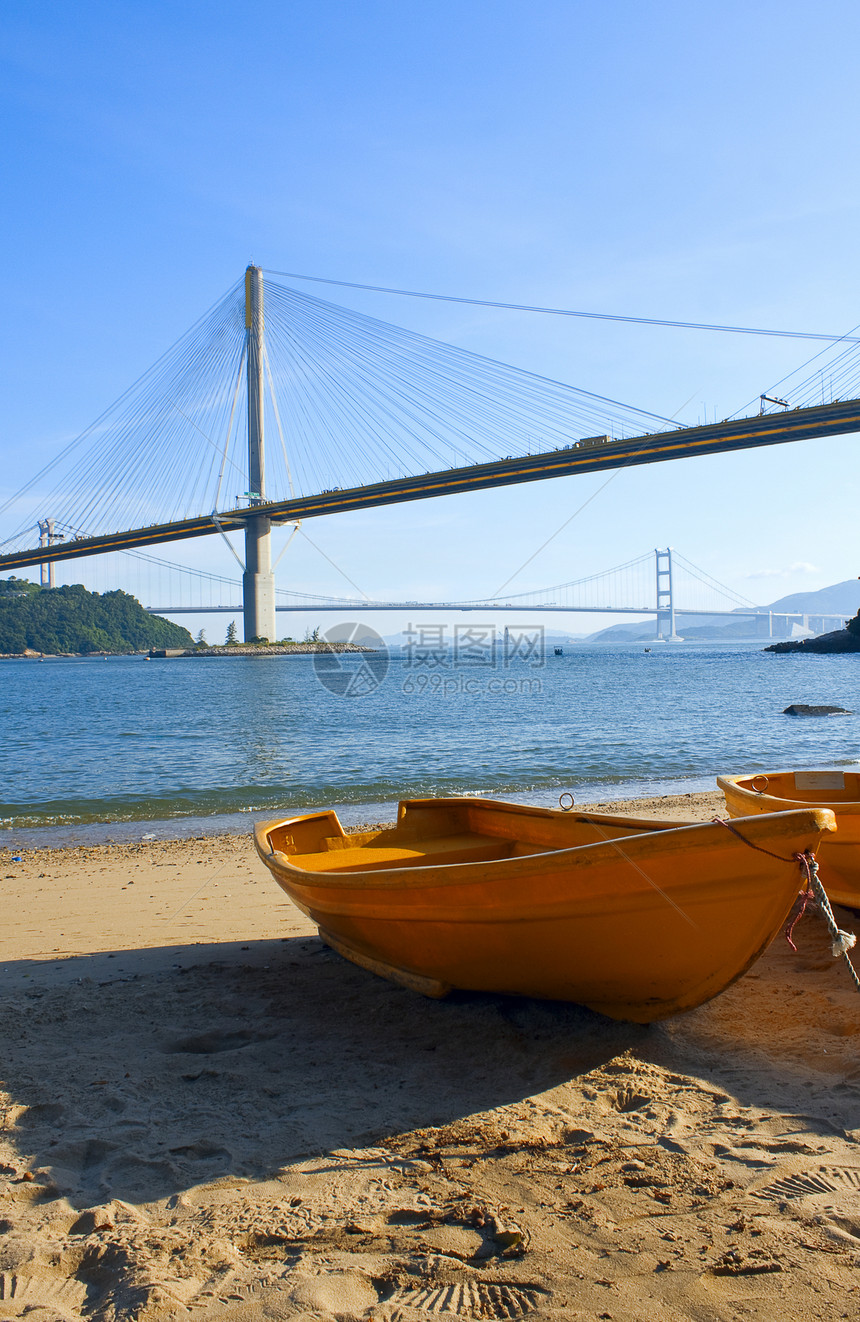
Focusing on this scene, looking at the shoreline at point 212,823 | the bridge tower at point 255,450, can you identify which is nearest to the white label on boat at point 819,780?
the shoreline at point 212,823

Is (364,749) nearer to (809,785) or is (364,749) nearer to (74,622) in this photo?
(809,785)

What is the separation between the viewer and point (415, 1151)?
231 cm

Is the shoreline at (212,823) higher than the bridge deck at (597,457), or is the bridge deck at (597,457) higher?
the bridge deck at (597,457)

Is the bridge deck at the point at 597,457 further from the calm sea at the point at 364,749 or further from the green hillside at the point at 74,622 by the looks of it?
the green hillside at the point at 74,622

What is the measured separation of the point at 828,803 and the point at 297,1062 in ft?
8.82

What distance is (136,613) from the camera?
98.1 metres

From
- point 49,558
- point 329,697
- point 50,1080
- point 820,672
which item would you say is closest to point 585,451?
point 329,697

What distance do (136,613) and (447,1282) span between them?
103114 mm

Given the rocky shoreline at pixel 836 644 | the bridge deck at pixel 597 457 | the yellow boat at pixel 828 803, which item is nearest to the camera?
the yellow boat at pixel 828 803

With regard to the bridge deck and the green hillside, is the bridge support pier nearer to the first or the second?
the bridge deck

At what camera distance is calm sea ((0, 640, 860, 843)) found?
10172mm

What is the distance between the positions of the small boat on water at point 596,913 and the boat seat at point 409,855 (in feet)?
1.85

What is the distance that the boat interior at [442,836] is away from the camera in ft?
13.1

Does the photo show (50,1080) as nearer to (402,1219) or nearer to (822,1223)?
(402,1219)
